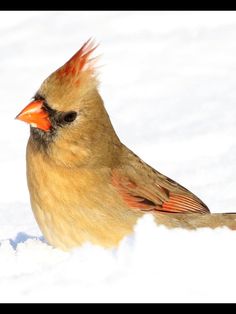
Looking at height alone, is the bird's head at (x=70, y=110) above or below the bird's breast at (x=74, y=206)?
above

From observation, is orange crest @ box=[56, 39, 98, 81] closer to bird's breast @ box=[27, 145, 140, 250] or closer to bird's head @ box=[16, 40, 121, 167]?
bird's head @ box=[16, 40, 121, 167]

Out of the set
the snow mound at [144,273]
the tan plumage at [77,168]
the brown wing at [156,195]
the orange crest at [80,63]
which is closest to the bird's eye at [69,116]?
the tan plumage at [77,168]

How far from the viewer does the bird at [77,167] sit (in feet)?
20.3

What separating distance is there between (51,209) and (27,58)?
19.7 feet

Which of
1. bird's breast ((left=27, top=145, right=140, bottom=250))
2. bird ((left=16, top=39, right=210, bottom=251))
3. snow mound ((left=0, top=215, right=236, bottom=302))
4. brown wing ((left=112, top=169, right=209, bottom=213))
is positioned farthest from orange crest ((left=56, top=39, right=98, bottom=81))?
snow mound ((left=0, top=215, right=236, bottom=302))

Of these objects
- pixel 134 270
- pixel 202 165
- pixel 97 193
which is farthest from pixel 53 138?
pixel 202 165

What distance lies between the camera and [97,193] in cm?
633

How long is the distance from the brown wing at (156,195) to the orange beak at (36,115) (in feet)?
1.68

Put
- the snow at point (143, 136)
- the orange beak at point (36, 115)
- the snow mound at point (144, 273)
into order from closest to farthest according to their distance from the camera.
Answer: the snow mound at point (144, 273) < the snow at point (143, 136) < the orange beak at point (36, 115)

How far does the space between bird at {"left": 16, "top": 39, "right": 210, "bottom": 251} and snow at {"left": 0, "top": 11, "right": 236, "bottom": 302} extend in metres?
0.16

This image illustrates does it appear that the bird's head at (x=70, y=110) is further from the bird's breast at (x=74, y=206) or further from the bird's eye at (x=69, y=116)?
the bird's breast at (x=74, y=206)

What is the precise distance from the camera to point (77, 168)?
20.9 ft

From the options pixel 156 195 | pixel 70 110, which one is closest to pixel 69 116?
pixel 70 110

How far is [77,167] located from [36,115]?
365 mm
